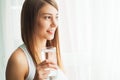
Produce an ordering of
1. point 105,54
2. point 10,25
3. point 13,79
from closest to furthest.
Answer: point 13,79, point 105,54, point 10,25

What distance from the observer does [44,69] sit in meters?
0.98

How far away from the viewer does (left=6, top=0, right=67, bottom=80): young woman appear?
3.26 feet

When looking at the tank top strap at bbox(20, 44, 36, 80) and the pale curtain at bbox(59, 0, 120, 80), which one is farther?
the pale curtain at bbox(59, 0, 120, 80)

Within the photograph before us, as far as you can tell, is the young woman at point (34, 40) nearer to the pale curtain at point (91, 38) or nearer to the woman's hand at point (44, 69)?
the woman's hand at point (44, 69)

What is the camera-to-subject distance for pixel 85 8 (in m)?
1.63

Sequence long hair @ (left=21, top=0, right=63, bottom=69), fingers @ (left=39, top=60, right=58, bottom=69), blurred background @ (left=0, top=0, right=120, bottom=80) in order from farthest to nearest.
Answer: blurred background @ (left=0, top=0, right=120, bottom=80), long hair @ (left=21, top=0, right=63, bottom=69), fingers @ (left=39, top=60, right=58, bottom=69)

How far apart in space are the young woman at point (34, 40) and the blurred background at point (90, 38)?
20.0 inches

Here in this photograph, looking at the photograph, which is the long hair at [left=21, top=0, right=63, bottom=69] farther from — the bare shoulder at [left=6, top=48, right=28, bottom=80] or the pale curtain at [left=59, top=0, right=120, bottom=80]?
the pale curtain at [left=59, top=0, right=120, bottom=80]

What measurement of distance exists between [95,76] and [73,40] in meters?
0.28

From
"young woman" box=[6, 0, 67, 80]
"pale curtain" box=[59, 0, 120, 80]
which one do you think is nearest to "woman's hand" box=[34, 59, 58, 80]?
"young woman" box=[6, 0, 67, 80]

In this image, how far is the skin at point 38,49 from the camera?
0.98 metres

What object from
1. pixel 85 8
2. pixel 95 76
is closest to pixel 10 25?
pixel 85 8

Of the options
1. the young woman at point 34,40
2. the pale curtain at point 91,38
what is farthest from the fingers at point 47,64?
the pale curtain at point 91,38

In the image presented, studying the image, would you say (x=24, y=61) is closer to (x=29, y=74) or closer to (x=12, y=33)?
(x=29, y=74)
